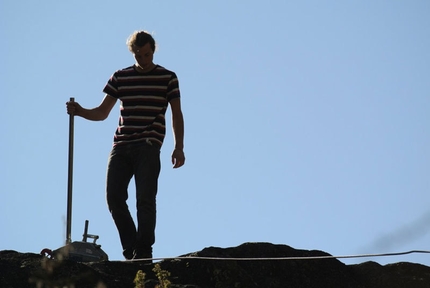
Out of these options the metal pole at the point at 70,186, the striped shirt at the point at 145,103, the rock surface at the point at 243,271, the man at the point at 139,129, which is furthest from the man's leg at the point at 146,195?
the rock surface at the point at 243,271

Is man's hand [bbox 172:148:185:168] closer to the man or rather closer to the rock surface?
the man

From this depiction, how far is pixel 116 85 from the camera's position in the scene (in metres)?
8.53

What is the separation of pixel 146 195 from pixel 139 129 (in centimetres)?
58

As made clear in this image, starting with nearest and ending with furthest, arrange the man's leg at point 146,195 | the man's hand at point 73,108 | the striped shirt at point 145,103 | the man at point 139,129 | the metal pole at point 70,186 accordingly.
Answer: the man's leg at point 146,195 → the metal pole at point 70,186 → the man at point 139,129 → the striped shirt at point 145,103 → the man's hand at point 73,108

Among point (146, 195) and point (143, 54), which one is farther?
point (143, 54)

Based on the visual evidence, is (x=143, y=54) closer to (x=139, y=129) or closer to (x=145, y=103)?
(x=145, y=103)

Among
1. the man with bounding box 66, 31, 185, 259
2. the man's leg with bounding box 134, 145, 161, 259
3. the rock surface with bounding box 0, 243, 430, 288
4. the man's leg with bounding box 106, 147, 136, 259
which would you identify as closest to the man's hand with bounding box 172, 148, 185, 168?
the man with bounding box 66, 31, 185, 259

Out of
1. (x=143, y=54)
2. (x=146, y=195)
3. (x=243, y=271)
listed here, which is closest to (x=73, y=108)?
(x=143, y=54)

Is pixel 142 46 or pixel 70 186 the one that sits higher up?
pixel 142 46

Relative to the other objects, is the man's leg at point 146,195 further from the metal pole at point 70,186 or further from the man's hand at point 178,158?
the metal pole at point 70,186

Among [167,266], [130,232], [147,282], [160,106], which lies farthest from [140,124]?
[147,282]

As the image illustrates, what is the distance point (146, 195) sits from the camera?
26.6 ft

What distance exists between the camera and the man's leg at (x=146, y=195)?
26.1 ft

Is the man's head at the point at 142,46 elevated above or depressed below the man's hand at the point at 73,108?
above
